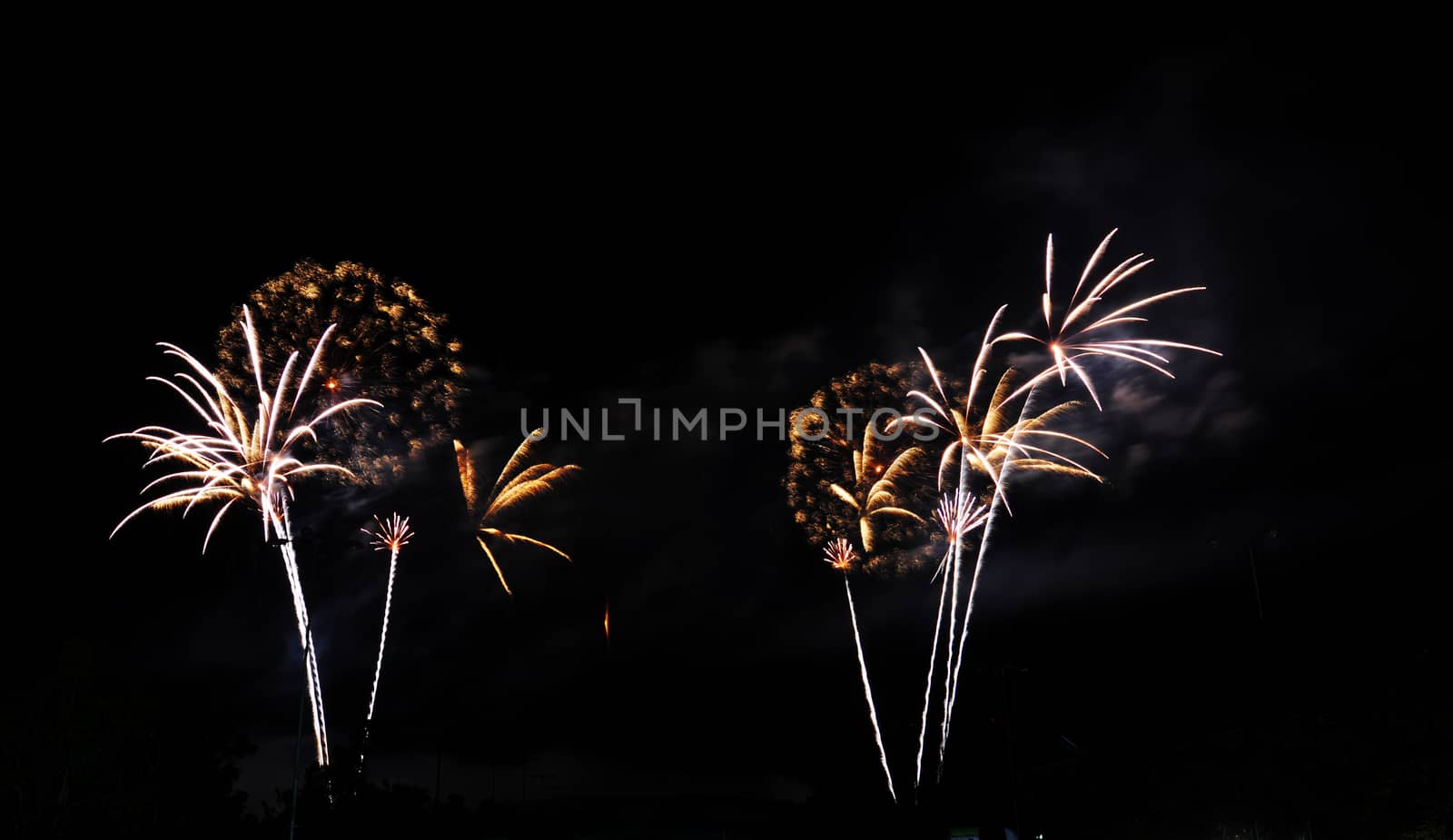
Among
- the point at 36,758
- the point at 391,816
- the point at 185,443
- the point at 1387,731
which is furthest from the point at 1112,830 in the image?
the point at 36,758

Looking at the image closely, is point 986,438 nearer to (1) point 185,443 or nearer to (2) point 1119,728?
(1) point 185,443

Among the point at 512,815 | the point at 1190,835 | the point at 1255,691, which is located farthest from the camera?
the point at 512,815

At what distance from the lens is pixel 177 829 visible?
68.8m

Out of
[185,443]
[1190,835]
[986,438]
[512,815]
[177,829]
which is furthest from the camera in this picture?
[177,829]

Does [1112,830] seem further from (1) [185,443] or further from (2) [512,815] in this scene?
(1) [185,443]

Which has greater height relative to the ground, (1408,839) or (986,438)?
(986,438)

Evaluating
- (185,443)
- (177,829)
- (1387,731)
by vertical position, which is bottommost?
(177,829)

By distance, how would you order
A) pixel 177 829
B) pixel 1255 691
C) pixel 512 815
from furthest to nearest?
1. pixel 177 829
2. pixel 512 815
3. pixel 1255 691

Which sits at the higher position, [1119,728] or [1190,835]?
[1119,728]

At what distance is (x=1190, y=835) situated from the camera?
192ft

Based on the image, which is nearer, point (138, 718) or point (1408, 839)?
point (1408, 839)

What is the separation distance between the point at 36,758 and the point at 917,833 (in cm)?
4686

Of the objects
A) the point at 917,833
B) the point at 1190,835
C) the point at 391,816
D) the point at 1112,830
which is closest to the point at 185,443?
the point at 391,816

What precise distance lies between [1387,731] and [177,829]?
66.2m
